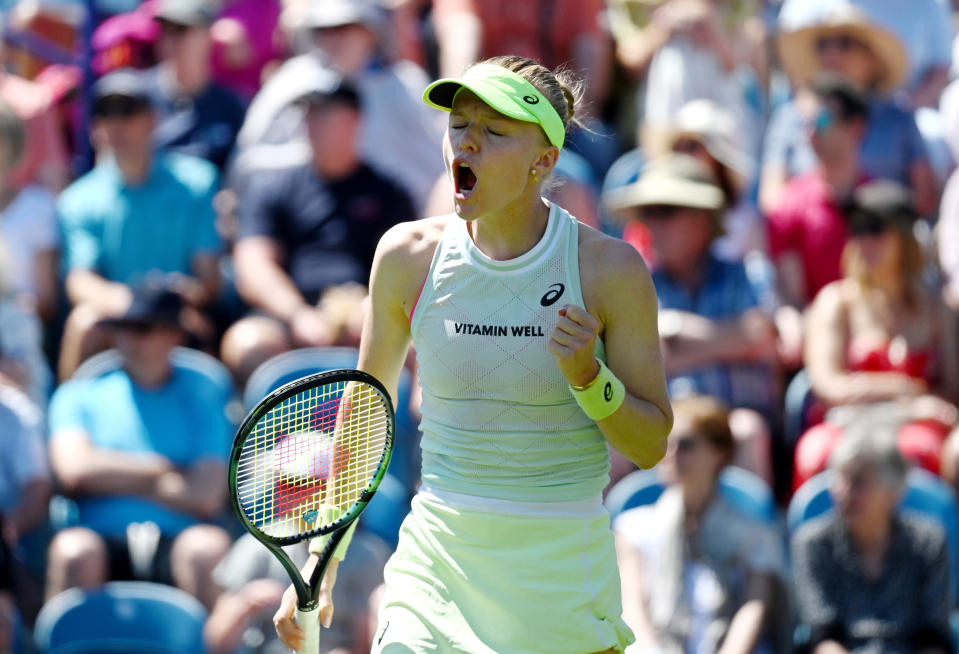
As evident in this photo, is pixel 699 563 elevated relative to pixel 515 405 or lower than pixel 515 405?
lower

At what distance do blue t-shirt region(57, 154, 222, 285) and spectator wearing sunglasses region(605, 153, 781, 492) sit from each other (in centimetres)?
196

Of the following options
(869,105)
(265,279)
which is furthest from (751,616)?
(869,105)

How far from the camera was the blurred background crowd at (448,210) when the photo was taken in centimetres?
→ 536

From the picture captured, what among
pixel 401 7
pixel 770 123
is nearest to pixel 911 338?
pixel 770 123

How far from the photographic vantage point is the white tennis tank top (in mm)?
2992

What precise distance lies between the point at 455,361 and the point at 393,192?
148 inches

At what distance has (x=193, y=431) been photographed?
5988 mm

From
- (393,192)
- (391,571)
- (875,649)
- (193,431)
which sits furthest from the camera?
(393,192)

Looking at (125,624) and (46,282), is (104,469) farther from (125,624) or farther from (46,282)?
(46,282)

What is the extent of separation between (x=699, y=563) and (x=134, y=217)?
307cm

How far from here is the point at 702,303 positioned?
617cm

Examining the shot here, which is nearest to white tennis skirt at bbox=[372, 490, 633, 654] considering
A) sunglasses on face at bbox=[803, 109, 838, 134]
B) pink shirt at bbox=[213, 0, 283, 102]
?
sunglasses on face at bbox=[803, 109, 838, 134]

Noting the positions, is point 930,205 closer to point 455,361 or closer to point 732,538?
point 732,538

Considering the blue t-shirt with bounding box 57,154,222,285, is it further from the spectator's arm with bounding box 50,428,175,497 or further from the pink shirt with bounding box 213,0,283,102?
the pink shirt with bounding box 213,0,283,102
